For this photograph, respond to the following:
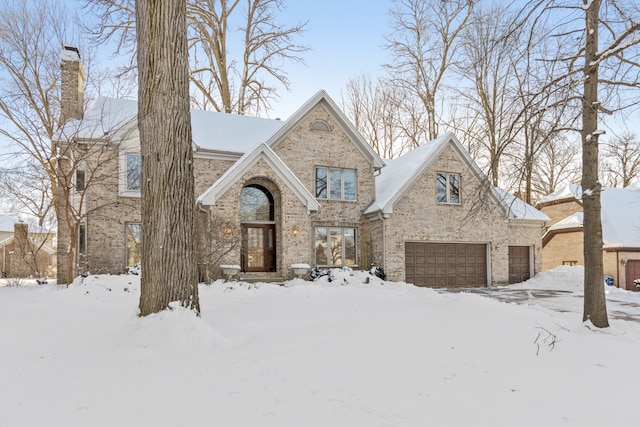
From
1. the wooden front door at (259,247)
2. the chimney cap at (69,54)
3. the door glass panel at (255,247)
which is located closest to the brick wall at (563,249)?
the wooden front door at (259,247)

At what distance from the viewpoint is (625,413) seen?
3.55 metres

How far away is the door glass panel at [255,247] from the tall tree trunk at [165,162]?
414 inches

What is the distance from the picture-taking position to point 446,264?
712 inches

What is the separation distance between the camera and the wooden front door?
15.8 m

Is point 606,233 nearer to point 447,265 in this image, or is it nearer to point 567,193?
point 567,193

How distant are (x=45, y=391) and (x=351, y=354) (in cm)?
291

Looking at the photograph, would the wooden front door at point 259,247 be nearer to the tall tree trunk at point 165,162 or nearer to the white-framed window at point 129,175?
the white-framed window at point 129,175

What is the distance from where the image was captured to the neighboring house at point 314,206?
14742 mm

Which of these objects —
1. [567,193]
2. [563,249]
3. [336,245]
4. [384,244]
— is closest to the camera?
[384,244]

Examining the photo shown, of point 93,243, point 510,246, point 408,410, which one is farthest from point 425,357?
point 510,246

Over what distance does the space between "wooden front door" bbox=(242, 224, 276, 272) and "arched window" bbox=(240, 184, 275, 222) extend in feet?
1.02

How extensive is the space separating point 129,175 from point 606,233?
2251 centimetres

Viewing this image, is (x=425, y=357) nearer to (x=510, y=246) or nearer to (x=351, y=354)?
(x=351, y=354)

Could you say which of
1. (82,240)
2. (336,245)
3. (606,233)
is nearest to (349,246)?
(336,245)
